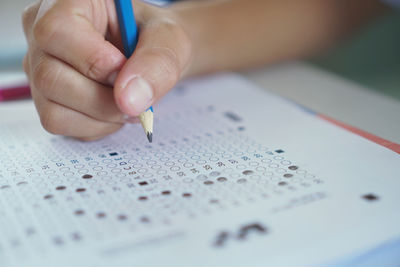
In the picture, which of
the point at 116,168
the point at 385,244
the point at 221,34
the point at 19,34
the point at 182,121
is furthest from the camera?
the point at 19,34

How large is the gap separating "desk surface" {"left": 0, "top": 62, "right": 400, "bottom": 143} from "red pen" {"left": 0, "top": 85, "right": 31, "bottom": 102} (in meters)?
0.39

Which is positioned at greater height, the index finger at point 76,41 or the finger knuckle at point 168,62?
the finger knuckle at point 168,62

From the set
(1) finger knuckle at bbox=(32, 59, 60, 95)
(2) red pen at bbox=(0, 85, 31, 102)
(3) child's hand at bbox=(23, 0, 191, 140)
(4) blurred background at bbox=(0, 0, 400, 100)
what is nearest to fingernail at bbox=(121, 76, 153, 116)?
(3) child's hand at bbox=(23, 0, 191, 140)

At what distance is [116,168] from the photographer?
1.44 feet

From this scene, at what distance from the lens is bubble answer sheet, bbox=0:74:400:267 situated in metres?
0.31

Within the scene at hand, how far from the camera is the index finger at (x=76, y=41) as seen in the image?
43cm

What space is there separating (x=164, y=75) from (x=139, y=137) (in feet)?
0.37

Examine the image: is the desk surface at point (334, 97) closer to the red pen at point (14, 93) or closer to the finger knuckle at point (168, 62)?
the finger knuckle at point (168, 62)

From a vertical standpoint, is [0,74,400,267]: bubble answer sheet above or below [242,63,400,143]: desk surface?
below

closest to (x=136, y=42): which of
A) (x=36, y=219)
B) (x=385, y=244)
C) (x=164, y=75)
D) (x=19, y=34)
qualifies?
(x=164, y=75)

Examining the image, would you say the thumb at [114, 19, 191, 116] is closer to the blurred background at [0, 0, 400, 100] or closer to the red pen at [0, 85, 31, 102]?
the red pen at [0, 85, 31, 102]

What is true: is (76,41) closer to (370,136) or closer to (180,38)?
(180,38)

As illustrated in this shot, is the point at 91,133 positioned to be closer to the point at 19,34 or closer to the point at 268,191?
the point at 268,191

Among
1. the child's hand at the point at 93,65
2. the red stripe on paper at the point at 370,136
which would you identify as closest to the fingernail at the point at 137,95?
the child's hand at the point at 93,65
